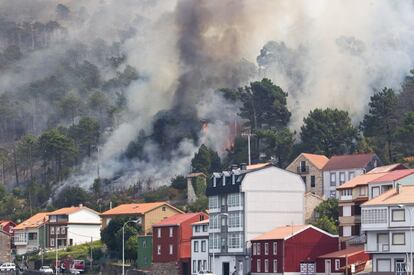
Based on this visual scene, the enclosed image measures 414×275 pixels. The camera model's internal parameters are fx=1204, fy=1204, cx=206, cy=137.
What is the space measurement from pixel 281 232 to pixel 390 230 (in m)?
19.9

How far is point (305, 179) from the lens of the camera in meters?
162

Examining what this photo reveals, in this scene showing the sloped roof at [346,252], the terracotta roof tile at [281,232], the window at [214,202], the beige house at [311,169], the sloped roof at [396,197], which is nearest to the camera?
the sloped roof at [396,197]

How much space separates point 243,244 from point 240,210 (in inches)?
164

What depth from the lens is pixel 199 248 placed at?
142000 mm

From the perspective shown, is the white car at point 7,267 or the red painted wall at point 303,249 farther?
the white car at point 7,267

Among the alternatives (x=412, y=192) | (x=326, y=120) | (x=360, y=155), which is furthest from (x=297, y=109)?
(x=412, y=192)

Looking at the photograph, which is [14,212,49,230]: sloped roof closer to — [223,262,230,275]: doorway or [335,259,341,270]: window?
[223,262,230,275]: doorway

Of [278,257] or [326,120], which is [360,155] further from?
[278,257]

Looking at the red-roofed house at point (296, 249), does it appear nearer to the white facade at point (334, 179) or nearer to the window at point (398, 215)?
the window at point (398, 215)

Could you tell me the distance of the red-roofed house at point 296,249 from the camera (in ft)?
399

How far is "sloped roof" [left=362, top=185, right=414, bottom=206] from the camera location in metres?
109

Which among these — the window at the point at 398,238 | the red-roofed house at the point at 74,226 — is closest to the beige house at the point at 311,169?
the red-roofed house at the point at 74,226

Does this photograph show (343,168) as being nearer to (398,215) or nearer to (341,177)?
(341,177)

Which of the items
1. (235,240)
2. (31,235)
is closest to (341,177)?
(235,240)
